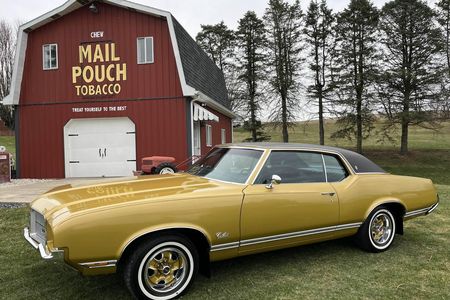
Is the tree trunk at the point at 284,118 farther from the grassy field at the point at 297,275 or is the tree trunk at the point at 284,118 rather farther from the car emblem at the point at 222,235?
the car emblem at the point at 222,235

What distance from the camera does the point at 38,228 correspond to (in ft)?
12.8

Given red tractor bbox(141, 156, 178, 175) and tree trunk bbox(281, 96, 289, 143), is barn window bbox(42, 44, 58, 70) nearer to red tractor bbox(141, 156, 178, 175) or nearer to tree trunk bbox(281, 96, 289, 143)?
red tractor bbox(141, 156, 178, 175)

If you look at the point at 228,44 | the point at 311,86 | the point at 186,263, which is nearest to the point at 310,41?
the point at 311,86

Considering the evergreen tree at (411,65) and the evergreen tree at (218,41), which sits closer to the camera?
the evergreen tree at (411,65)

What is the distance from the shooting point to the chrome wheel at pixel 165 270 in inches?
139

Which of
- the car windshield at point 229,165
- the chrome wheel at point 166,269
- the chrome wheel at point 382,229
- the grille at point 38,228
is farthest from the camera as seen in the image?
the chrome wheel at point 382,229

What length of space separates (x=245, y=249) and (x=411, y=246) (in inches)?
106

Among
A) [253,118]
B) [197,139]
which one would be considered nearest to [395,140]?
[253,118]

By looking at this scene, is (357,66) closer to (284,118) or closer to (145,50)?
(284,118)

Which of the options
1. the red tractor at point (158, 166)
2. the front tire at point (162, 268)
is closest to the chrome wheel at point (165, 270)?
the front tire at point (162, 268)

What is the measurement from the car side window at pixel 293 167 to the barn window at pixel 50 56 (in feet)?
39.7

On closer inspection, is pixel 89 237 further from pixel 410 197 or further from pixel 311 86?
pixel 311 86

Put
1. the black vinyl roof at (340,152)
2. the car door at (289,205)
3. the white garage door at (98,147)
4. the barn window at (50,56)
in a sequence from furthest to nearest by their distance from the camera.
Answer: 1. the barn window at (50,56)
2. the white garage door at (98,147)
3. the black vinyl roof at (340,152)
4. the car door at (289,205)

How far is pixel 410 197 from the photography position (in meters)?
5.25
